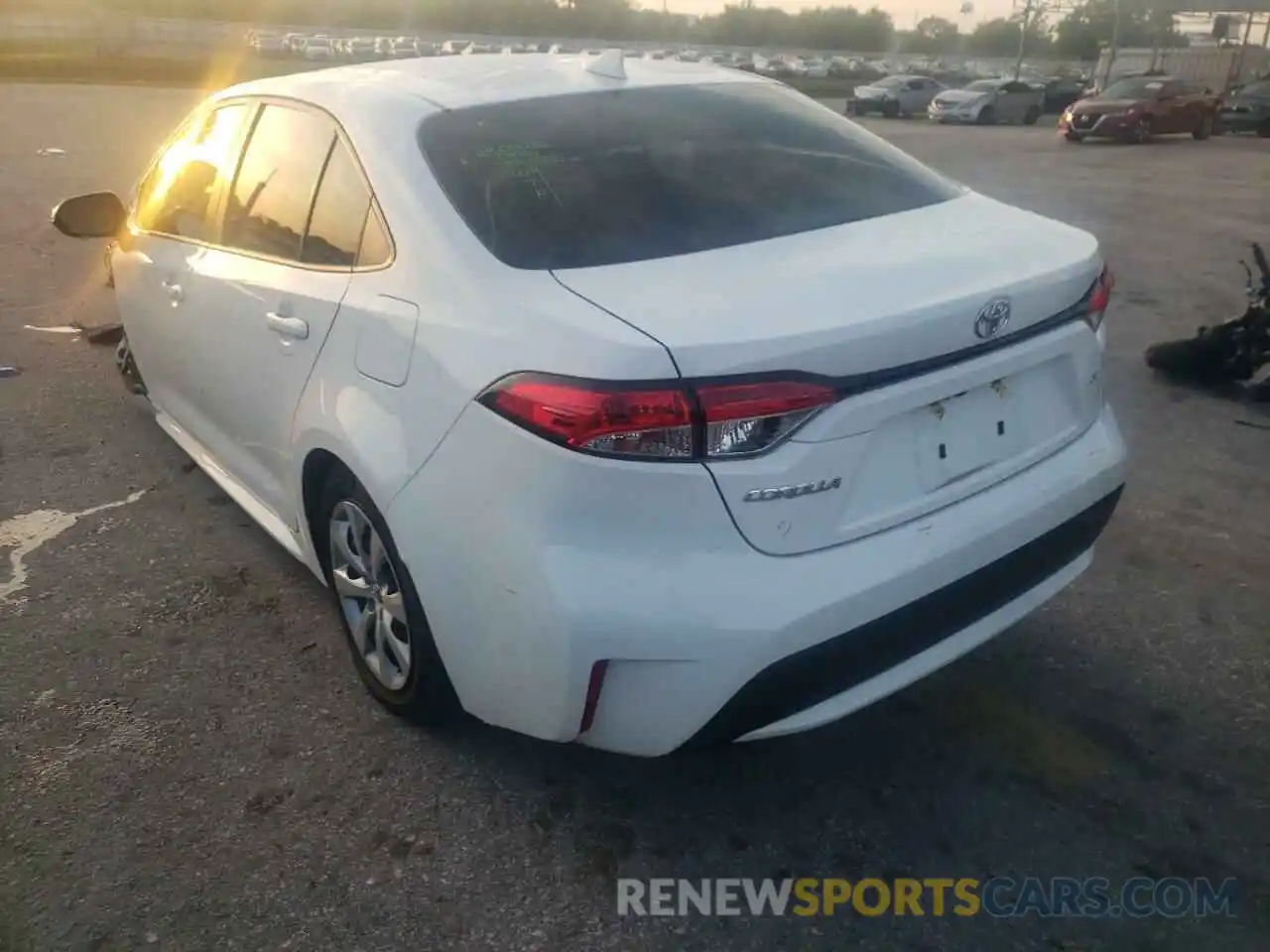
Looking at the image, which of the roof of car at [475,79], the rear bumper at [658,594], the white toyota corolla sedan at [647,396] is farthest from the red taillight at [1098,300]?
the roof of car at [475,79]

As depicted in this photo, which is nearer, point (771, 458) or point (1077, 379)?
point (771, 458)

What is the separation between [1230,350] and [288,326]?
4.85 meters

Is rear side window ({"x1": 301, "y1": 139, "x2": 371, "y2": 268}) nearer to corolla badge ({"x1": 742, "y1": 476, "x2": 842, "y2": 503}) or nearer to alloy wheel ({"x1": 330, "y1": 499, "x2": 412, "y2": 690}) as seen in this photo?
alloy wheel ({"x1": 330, "y1": 499, "x2": 412, "y2": 690})

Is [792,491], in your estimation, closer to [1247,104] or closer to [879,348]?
[879,348]

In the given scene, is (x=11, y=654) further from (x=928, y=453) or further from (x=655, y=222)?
(x=928, y=453)

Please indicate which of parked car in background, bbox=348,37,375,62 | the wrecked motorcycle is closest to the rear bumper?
the wrecked motorcycle

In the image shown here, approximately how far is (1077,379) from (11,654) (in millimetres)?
3210

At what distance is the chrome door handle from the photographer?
2963mm

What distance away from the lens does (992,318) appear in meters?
2.41

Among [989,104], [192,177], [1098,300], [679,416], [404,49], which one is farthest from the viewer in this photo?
[404,49]

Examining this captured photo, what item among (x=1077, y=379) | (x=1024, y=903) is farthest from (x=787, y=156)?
(x=1024, y=903)

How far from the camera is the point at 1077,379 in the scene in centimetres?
276

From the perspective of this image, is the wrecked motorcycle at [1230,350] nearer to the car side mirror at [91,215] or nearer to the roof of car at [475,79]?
the roof of car at [475,79]

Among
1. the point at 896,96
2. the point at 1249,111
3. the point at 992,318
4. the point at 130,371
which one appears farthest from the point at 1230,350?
the point at 896,96
